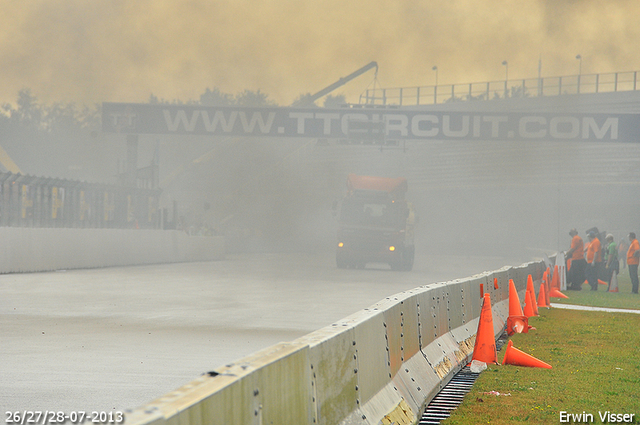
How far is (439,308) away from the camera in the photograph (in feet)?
31.0

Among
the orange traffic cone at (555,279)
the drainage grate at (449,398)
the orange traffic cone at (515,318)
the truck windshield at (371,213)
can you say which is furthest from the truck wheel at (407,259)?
the drainage grate at (449,398)

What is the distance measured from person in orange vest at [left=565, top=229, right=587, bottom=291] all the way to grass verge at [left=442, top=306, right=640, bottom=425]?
11.1 m

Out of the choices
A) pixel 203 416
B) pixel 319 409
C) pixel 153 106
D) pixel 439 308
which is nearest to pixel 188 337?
pixel 439 308

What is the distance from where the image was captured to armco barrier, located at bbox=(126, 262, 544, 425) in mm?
3150

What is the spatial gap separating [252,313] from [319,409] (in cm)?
1022

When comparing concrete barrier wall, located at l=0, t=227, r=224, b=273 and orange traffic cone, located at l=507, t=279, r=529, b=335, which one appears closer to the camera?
orange traffic cone, located at l=507, t=279, r=529, b=335

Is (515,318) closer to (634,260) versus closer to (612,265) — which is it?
(634,260)

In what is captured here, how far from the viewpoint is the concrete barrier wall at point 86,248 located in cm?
2352

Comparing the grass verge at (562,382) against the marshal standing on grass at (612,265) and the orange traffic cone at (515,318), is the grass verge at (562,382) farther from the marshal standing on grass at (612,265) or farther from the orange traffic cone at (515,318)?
the marshal standing on grass at (612,265)

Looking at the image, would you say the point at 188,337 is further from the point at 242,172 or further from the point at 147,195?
the point at 242,172

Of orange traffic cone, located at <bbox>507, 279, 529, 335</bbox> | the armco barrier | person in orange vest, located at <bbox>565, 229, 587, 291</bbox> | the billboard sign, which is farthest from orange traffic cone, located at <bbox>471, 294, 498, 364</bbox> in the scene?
the billboard sign

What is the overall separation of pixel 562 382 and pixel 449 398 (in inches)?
61.6

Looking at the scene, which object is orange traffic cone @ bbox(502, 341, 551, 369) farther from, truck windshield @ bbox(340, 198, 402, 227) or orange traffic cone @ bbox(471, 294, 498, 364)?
truck windshield @ bbox(340, 198, 402, 227)

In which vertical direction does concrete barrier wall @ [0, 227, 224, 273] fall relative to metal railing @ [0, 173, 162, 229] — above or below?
below
